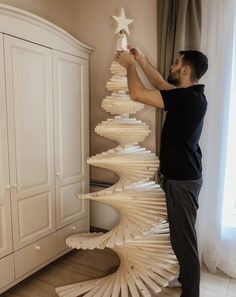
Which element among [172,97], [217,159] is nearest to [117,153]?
[172,97]

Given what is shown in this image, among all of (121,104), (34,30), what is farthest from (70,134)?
(34,30)

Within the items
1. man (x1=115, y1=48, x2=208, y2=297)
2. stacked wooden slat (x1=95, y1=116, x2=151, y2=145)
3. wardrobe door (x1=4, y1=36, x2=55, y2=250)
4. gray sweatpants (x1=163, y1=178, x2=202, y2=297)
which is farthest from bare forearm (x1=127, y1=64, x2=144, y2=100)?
wardrobe door (x1=4, y1=36, x2=55, y2=250)

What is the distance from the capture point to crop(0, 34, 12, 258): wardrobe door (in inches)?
72.1

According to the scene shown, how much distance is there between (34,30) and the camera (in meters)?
2.01

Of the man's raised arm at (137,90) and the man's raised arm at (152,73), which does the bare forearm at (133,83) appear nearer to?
the man's raised arm at (137,90)

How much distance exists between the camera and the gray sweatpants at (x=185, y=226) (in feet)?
5.91

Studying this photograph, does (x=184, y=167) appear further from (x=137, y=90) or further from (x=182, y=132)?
(x=137, y=90)

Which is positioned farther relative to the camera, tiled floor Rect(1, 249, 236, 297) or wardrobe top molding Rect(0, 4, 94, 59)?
tiled floor Rect(1, 249, 236, 297)

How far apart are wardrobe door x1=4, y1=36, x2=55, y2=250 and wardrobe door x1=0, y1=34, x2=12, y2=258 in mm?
39

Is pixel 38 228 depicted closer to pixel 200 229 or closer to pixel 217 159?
pixel 200 229

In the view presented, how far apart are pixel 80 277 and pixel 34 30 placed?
1967mm

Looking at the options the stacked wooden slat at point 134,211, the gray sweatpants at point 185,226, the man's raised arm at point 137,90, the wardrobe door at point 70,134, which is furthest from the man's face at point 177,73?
the wardrobe door at point 70,134

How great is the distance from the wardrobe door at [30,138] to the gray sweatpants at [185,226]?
102 cm

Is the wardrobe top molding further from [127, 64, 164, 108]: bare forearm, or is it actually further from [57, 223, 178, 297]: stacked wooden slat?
[57, 223, 178, 297]: stacked wooden slat
